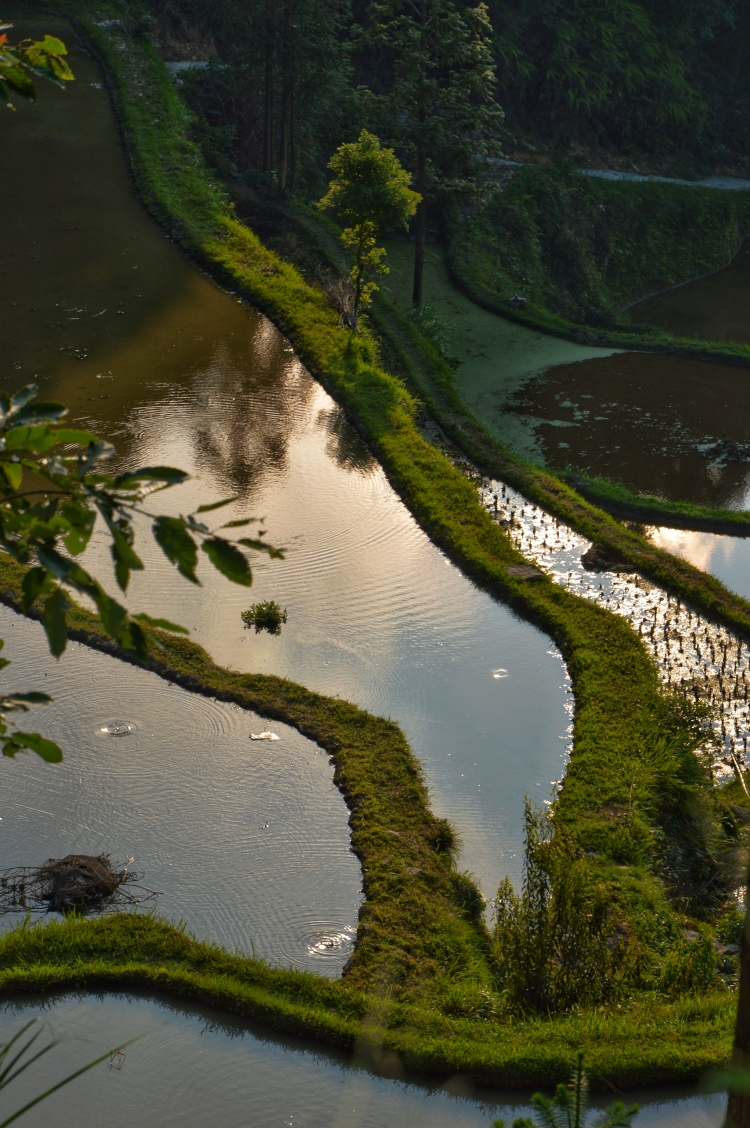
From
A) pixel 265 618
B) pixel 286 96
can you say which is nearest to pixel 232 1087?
pixel 265 618

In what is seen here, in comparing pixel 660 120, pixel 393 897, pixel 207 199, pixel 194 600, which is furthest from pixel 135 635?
pixel 660 120

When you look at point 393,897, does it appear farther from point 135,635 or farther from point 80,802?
point 135,635

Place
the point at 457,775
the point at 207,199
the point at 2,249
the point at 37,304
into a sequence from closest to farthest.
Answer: the point at 457,775 → the point at 37,304 → the point at 2,249 → the point at 207,199

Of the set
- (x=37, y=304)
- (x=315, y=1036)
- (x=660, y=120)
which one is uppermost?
(x=660, y=120)

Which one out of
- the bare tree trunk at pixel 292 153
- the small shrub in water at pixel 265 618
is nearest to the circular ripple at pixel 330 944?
the small shrub in water at pixel 265 618

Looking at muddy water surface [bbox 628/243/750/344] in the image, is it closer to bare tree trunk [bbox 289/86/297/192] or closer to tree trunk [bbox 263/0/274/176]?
bare tree trunk [bbox 289/86/297/192]

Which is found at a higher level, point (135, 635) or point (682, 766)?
point (135, 635)

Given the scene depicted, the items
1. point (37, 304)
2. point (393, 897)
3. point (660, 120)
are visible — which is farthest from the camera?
point (660, 120)
